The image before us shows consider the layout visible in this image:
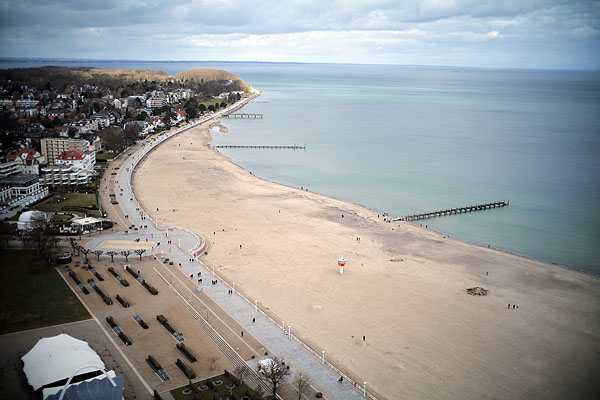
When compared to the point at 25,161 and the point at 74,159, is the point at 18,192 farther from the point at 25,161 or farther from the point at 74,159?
the point at 74,159

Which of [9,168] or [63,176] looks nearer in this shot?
[9,168]

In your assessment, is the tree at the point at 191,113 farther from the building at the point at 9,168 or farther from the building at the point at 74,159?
the building at the point at 9,168

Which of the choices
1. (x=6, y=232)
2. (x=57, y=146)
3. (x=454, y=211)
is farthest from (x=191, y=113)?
(x=6, y=232)

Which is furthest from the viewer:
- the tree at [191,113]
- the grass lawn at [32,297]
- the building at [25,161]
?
the tree at [191,113]

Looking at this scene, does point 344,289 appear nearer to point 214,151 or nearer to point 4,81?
point 214,151

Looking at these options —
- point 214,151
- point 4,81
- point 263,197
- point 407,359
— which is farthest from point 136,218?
point 4,81

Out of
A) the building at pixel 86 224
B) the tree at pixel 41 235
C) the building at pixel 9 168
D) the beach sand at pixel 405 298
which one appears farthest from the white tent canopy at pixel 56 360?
the building at pixel 9 168
